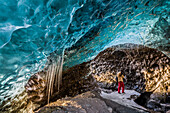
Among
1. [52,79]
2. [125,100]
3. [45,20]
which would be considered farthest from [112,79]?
[45,20]

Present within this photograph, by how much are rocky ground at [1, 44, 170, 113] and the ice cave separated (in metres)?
0.04

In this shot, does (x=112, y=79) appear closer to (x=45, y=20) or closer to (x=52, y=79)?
(x=52, y=79)

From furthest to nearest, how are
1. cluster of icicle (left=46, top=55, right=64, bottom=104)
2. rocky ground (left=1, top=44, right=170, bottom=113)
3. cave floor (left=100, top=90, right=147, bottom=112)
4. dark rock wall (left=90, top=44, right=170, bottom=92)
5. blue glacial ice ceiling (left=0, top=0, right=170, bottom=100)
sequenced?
dark rock wall (left=90, top=44, right=170, bottom=92) < cluster of icicle (left=46, top=55, right=64, bottom=104) < rocky ground (left=1, top=44, right=170, bottom=113) < cave floor (left=100, top=90, right=147, bottom=112) < blue glacial ice ceiling (left=0, top=0, right=170, bottom=100)

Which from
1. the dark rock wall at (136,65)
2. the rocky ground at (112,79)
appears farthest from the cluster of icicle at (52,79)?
the dark rock wall at (136,65)

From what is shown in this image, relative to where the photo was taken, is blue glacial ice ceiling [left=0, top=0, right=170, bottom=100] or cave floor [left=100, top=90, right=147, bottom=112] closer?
blue glacial ice ceiling [left=0, top=0, right=170, bottom=100]

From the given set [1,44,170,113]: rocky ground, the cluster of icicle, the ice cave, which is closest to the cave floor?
the ice cave

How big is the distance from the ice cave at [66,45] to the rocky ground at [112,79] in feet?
0.15

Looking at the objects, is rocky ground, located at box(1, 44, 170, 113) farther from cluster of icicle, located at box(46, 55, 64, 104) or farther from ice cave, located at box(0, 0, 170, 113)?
cluster of icicle, located at box(46, 55, 64, 104)

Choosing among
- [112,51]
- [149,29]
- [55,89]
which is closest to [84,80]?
[55,89]

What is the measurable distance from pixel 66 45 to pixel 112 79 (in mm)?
7215

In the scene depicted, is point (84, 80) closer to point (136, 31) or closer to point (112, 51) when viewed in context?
point (112, 51)

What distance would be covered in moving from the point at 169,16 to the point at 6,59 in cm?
531

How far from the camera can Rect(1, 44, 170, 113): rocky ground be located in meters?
3.89

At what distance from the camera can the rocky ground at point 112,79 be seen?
3.89 m
